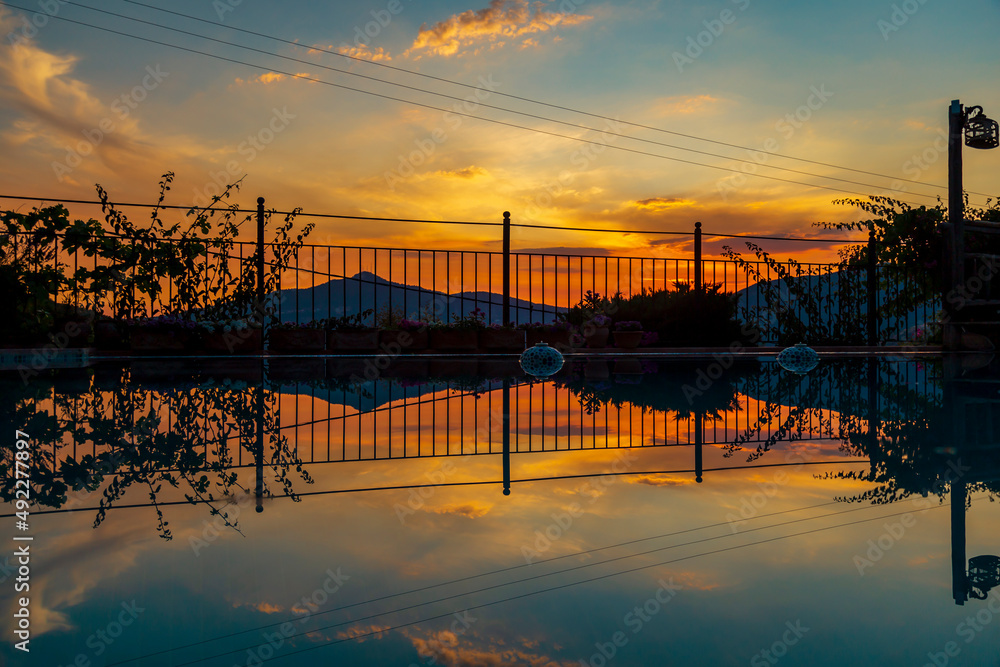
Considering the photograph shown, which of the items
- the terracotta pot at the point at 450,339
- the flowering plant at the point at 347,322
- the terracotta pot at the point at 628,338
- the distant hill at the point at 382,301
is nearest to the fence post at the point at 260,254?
the distant hill at the point at 382,301

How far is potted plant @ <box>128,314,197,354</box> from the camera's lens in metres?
6.70

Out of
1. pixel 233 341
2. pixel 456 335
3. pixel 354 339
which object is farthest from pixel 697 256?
pixel 233 341

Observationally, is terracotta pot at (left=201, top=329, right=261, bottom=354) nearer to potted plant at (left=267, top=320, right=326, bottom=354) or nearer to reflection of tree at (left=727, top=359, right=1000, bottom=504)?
potted plant at (left=267, top=320, right=326, bottom=354)

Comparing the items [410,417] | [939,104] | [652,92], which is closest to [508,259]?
[652,92]

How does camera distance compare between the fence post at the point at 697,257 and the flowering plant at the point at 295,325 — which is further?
the fence post at the point at 697,257

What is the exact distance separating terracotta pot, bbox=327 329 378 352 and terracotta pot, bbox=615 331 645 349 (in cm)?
311

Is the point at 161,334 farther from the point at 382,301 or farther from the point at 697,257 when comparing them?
the point at 697,257

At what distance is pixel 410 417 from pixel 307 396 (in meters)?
1.02

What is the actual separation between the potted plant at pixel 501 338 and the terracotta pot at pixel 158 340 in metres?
3.37

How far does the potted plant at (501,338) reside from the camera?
7.86 meters

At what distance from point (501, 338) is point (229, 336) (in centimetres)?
318

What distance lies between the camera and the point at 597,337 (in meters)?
8.06

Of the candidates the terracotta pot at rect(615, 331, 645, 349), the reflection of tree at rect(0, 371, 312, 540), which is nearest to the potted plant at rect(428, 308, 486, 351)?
the terracotta pot at rect(615, 331, 645, 349)

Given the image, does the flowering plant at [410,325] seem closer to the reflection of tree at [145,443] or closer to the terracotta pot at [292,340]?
the terracotta pot at [292,340]
